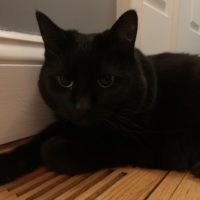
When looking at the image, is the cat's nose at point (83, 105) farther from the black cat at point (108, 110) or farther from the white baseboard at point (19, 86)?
the white baseboard at point (19, 86)

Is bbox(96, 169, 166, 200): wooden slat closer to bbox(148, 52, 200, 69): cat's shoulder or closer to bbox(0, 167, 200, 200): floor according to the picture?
bbox(0, 167, 200, 200): floor

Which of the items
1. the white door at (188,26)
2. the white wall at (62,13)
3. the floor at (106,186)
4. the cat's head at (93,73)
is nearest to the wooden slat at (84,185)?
the floor at (106,186)

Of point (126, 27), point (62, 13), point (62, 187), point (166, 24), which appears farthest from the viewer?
point (166, 24)

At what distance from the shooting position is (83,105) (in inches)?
29.0

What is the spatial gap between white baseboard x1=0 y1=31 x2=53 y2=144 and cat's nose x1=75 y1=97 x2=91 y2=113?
0.97 ft

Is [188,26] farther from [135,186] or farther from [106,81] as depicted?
[135,186]

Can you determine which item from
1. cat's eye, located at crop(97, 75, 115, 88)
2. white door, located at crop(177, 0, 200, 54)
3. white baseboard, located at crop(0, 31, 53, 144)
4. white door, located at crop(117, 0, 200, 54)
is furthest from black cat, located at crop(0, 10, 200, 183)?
white door, located at crop(177, 0, 200, 54)

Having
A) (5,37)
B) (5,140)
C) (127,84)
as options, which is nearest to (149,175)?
(127,84)

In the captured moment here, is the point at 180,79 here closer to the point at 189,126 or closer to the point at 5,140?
the point at 189,126

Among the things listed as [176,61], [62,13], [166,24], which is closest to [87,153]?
[176,61]

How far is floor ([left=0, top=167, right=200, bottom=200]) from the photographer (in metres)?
0.67

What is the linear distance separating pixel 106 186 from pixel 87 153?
0.09 m

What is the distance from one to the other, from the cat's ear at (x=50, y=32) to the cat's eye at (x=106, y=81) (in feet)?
0.49

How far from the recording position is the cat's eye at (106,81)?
0.78 meters
